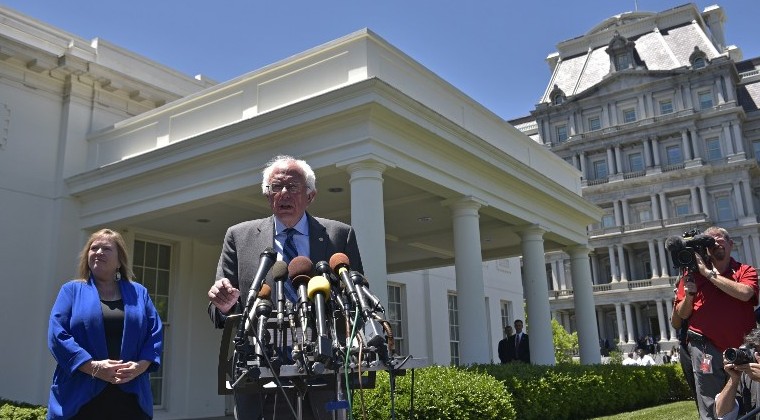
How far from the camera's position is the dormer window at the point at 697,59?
5459 cm

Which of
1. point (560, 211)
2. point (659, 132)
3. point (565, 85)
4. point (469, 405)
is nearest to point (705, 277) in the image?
point (469, 405)

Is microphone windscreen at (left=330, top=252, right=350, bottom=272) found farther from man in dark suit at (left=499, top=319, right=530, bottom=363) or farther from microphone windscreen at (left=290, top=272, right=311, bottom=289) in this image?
man in dark suit at (left=499, top=319, right=530, bottom=363)

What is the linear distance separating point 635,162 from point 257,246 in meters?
58.2

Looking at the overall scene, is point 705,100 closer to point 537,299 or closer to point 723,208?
point 723,208

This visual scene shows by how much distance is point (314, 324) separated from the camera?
2.62 metres

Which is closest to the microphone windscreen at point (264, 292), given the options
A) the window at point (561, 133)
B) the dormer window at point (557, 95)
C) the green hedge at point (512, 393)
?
the green hedge at point (512, 393)

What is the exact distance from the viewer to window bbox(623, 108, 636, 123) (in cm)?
5703

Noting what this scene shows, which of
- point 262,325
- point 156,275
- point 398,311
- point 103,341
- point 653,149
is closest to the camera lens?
point 262,325

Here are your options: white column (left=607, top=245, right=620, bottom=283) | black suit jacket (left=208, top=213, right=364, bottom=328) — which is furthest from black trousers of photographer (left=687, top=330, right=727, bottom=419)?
white column (left=607, top=245, right=620, bottom=283)

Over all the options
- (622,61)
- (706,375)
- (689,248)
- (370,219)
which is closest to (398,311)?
(370,219)

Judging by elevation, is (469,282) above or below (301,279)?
above

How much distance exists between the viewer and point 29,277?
43.9 feet

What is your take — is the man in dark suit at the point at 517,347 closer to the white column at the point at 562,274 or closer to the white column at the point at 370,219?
the white column at the point at 370,219

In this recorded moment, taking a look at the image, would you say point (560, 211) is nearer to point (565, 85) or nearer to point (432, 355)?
point (432, 355)
